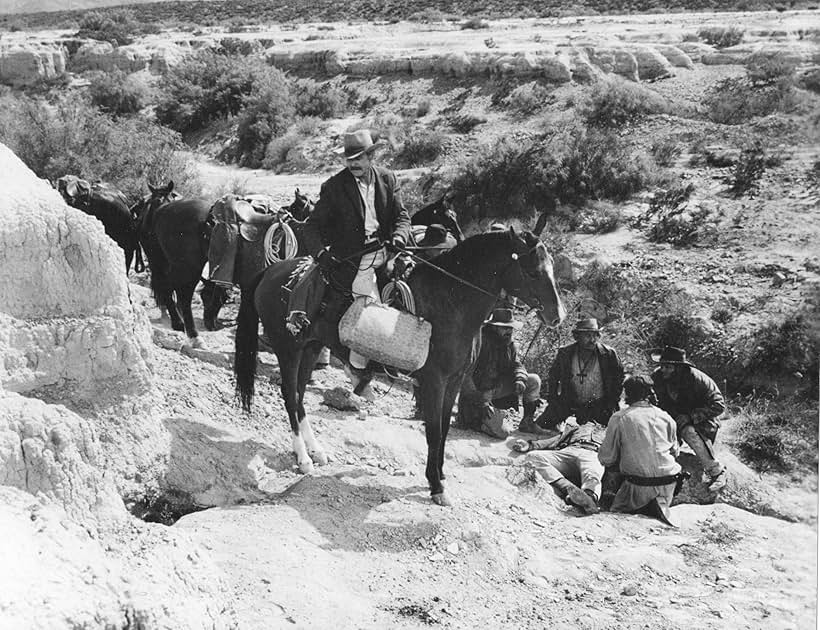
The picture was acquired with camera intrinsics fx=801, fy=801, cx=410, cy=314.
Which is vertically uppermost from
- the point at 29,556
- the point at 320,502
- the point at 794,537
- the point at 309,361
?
the point at 29,556

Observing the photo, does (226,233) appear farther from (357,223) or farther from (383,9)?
(383,9)

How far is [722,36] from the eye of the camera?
25359 millimetres

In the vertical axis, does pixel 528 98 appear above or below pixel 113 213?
above

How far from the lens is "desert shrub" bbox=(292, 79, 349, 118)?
84.6 feet

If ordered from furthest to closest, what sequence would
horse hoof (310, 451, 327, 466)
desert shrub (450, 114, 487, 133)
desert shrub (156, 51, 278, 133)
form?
desert shrub (156, 51, 278, 133)
desert shrub (450, 114, 487, 133)
horse hoof (310, 451, 327, 466)

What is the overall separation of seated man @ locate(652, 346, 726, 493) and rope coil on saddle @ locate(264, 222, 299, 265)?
4.17 meters

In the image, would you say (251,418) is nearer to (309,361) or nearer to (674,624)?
(309,361)

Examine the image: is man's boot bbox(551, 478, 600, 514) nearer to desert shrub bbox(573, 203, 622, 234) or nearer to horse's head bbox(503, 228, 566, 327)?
horse's head bbox(503, 228, 566, 327)

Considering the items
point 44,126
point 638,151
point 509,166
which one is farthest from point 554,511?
point 44,126

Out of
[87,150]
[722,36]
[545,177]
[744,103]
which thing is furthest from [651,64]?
[87,150]

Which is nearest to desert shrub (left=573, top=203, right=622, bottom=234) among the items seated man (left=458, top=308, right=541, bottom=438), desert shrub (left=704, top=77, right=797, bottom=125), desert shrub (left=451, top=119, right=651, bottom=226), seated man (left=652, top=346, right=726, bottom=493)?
desert shrub (left=451, top=119, right=651, bottom=226)

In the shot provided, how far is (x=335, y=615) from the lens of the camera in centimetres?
489

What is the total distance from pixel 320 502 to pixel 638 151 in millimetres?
13452

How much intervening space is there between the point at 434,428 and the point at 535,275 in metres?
1.52
